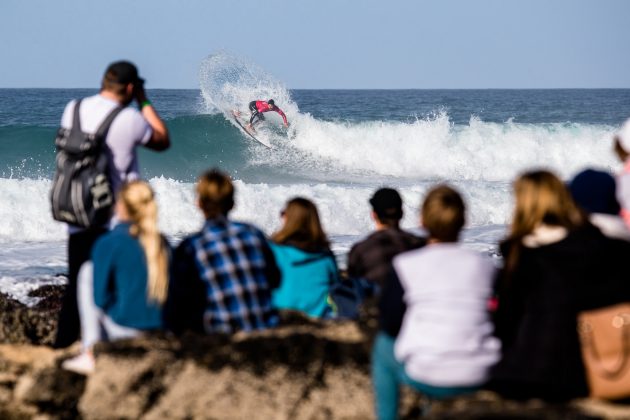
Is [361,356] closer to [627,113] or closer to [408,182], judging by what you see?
[408,182]

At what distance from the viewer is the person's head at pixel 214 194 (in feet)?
14.1

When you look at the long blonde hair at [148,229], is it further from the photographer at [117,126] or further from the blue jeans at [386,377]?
the blue jeans at [386,377]

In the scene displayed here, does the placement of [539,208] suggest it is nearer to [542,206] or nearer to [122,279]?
[542,206]

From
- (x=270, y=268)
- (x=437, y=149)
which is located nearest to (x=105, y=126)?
(x=270, y=268)

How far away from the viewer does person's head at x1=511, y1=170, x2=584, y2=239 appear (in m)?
3.57

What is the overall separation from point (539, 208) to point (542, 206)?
0.01 metres

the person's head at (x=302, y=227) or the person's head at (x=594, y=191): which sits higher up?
the person's head at (x=594, y=191)

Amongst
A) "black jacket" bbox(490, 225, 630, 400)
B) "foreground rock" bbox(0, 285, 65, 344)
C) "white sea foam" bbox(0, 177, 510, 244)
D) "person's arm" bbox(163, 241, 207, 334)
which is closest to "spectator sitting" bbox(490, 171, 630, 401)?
"black jacket" bbox(490, 225, 630, 400)

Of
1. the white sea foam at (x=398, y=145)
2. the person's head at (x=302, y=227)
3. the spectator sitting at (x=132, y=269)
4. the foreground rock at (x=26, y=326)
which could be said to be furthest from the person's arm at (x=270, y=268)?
the white sea foam at (x=398, y=145)

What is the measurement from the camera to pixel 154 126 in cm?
475

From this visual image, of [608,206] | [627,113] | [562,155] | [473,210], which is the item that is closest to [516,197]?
[608,206]

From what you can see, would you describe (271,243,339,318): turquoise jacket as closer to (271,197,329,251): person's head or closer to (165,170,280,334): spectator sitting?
(271,197,329,251): person's head

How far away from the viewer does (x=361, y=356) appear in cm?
409

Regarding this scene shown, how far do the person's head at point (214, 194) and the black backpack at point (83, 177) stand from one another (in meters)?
0.56
